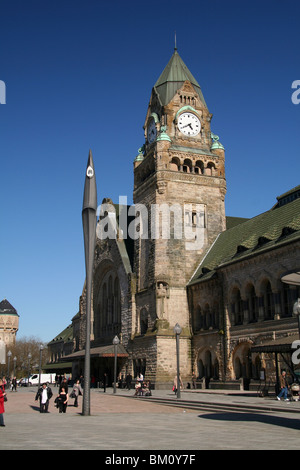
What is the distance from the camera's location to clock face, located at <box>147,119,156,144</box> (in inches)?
2103

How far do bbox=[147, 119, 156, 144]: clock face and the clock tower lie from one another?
0.11m

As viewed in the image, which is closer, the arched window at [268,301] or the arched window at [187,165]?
the arched window at [268,301]

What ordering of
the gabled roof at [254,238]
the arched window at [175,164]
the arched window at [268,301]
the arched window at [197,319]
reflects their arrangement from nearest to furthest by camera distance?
the gabled roof at [254,238] < the arched window at [268,301] < the arched window at [197,319] < the arched window at [175,164]

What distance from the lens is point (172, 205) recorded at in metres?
48.9

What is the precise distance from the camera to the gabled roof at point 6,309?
136 metres

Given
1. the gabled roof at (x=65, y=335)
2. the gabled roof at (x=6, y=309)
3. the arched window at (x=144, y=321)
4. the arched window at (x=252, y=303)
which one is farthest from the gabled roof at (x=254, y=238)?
the gabled roof at (x=6, y=309)

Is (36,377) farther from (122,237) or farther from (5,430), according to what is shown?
(5,430)

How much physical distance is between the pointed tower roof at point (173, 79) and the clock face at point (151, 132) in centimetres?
270

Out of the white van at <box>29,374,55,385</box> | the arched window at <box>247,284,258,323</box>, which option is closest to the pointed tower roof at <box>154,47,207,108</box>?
the arched window at <box>247,284,258,323</box>

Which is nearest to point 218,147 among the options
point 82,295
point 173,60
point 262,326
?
point 173,60

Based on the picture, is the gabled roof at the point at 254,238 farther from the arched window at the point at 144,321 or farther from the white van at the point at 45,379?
the white van at the point at 45,379

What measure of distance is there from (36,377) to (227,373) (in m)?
45.6

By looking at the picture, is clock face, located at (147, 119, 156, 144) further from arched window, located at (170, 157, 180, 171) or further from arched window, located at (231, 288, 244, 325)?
arched window, located at (231, 288, 244, 325)
